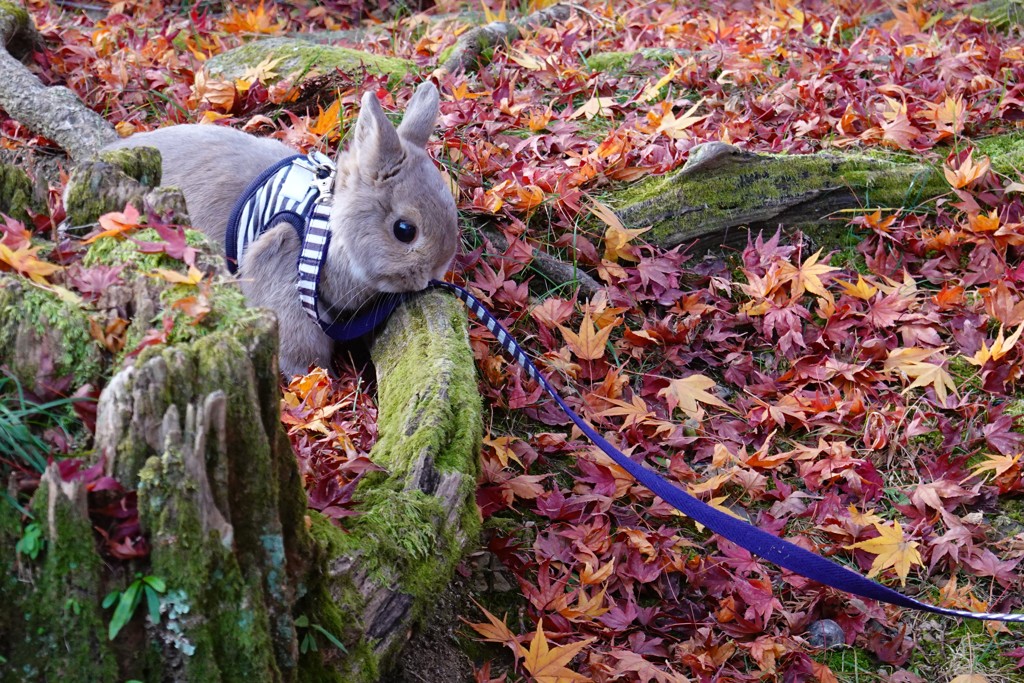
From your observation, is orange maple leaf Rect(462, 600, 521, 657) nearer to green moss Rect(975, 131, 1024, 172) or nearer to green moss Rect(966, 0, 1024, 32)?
green moss Rect(975, 131, 1024, 172)

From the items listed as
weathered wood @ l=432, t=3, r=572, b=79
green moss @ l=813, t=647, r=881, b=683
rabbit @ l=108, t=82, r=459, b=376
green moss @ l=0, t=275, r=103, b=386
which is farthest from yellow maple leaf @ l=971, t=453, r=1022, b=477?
weathered wood @ l=432, t=3, r=572, b=79

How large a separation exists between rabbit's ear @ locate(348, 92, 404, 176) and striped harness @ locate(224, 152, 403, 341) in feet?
0.85

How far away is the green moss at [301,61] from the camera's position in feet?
17.0

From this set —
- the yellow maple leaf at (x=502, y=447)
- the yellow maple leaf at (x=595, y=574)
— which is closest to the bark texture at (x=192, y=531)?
the yellow maple leaf at (x=595, y=574)

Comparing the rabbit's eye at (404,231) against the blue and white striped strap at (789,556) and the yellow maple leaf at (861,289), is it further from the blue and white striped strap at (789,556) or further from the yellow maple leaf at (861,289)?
the yellow maple leaf at (861,289)

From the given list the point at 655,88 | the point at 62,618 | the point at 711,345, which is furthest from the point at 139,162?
the point at 655,88

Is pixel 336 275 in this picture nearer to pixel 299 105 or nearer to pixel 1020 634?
pixel 299 105

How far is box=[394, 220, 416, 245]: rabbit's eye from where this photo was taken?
3.34 meters

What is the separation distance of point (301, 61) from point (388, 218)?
2.37m

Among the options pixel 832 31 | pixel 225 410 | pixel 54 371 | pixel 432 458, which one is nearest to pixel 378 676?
pixel 432 458

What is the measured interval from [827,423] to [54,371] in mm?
2701

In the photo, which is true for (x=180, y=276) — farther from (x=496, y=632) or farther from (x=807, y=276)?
(x=807, y=276)

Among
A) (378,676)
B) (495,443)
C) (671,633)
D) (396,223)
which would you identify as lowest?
(671,633)

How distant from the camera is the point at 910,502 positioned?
310 cm
